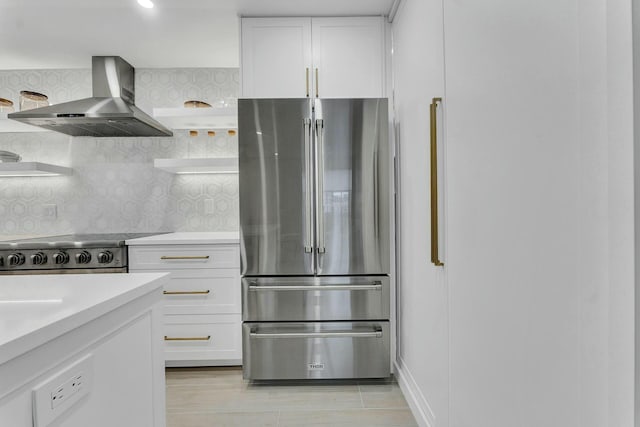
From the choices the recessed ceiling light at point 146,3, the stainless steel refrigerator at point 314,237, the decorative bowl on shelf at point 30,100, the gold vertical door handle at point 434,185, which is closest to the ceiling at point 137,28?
the recessed ceiling light at point 146,3

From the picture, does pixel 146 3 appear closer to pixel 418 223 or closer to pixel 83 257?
pixel 83 257

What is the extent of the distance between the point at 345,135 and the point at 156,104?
6.24 feet

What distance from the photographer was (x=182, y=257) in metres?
2.74

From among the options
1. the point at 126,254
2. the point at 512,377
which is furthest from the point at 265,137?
the point at 512,377

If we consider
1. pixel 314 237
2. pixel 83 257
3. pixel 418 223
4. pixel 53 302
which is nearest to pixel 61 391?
pixel 53 302

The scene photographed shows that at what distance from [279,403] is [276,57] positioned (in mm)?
2157

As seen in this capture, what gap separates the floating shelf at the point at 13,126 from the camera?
300 centimetres

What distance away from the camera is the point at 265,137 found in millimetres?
2473

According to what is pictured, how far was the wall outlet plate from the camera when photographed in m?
0.72

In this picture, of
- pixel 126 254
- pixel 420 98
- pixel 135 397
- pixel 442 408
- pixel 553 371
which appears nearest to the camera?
pixel 553 371

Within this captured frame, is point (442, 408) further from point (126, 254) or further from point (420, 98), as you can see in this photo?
point (126, 254)

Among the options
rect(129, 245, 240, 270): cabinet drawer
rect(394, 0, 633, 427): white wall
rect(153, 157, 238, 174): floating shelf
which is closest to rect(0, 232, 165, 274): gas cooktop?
rect(129, 245, 240, 270): cabinet drawer

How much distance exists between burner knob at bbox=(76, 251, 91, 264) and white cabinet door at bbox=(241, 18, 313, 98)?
148cm

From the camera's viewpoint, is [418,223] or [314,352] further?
[314,352]
